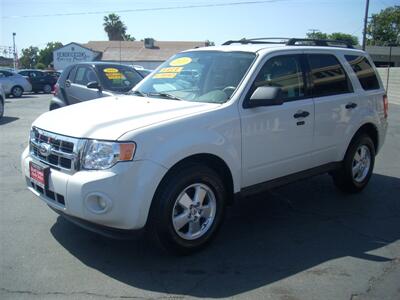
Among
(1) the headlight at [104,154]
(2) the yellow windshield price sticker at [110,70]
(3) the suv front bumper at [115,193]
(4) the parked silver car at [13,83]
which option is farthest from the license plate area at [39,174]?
(4) the parked silver car at [13,83]

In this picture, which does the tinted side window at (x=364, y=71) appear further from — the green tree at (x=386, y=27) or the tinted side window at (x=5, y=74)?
the green tree at (x=386, y=27)

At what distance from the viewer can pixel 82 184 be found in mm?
3631

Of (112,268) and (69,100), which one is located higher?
(69,100)

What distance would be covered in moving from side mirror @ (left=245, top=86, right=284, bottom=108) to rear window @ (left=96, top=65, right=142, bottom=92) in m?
5.89

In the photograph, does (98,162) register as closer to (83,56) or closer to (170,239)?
(170,239)

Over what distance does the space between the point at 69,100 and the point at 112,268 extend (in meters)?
7.21

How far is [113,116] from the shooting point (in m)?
4.08

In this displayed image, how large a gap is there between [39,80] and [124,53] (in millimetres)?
34158

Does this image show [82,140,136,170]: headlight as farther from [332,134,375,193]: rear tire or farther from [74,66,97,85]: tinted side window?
[74,66,97,85]: tinted side window

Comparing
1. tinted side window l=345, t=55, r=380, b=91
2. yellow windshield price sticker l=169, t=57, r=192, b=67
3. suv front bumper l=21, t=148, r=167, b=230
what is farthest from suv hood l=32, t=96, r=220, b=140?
tinted side window l=345, t=55, r=380, b=91

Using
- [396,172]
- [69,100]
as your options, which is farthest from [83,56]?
[396,172]

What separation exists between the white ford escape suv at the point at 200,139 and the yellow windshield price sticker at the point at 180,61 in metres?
0.02

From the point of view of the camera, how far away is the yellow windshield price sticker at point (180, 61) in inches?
208

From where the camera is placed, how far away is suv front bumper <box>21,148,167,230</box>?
3.59 meters
